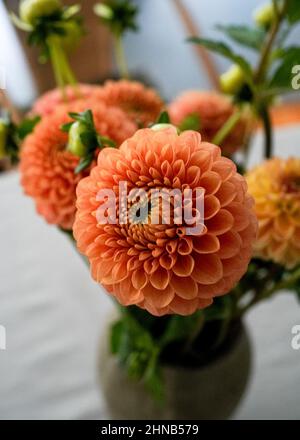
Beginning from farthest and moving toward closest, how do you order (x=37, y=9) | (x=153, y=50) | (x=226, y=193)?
1. (x=153, y=50)
2. (x=37, y=9)
3. (x=226, y=193)

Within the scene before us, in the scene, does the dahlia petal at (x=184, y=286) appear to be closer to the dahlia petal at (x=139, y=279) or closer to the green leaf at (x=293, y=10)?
the dahlia petal at (x=139, y=279)

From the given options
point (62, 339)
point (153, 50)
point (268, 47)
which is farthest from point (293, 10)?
point (153, 50)

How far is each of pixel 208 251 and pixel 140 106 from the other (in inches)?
6.8

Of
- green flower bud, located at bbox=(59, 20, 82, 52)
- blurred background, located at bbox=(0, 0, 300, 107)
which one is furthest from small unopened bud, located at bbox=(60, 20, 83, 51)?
blurred background, located at bbox=(0, 0, 300, 107)

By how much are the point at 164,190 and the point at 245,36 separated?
18cm

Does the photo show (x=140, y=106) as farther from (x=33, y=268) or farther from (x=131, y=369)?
(x=33, y=268)

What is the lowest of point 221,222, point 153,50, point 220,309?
point 220,309

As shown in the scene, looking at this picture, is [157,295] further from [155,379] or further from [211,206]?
[155,379]

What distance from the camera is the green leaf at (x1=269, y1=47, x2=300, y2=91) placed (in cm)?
23

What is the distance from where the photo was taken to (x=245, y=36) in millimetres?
291

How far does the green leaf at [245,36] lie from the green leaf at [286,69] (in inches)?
2.1

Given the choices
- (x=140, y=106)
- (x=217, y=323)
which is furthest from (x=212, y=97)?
(x=217, y=323)

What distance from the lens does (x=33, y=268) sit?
539 mm

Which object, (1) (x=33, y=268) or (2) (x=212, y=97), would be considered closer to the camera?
(2) (x=212, y=97)
